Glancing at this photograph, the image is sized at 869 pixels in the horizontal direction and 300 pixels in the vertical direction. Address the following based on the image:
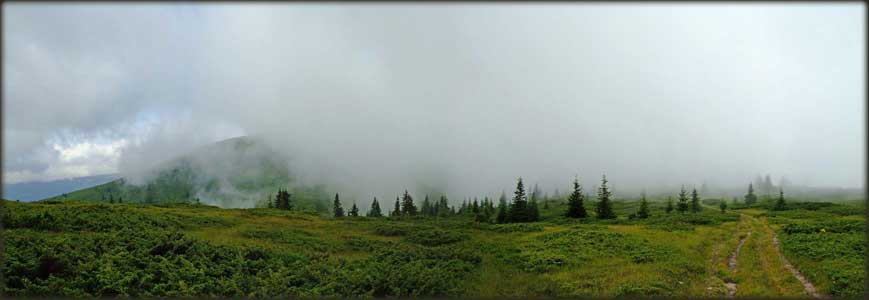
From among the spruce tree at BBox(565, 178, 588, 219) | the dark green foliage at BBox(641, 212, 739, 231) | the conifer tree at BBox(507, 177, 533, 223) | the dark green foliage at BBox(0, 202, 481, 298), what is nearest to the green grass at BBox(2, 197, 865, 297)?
the dark green foliage at BBox(0, 202, 481, 298)

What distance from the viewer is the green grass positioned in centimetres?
1081

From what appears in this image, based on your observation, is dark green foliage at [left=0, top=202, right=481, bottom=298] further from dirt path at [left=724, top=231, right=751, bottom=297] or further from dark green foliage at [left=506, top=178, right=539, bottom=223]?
dark green foliage at [left=506, top=178, right=539, bottom=223]

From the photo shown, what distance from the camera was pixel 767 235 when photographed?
75.0ft

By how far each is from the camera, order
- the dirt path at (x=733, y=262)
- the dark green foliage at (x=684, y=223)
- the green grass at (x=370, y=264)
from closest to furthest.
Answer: the green grass at (x=370, y=264) < the dirt path at (x=733, y=262) < the dark green foliage at (x=684, y=223)

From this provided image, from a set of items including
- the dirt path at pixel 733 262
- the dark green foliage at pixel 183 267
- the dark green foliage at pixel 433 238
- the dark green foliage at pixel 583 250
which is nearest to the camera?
the dark green foliage at pixel 183 267

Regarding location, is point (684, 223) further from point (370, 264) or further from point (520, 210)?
point (370, 264)

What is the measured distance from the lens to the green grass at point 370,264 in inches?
426

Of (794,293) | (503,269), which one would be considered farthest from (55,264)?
(794,293)

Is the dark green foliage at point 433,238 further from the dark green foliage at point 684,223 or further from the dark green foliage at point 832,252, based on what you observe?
the dark green foliage at point 684,223

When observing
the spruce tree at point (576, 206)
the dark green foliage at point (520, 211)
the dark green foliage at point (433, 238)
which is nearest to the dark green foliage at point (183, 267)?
the dark green foliage at point (433, 238)

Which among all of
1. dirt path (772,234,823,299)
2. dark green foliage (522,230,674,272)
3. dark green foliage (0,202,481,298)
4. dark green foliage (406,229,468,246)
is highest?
dark green foliage (0,202,481,298)

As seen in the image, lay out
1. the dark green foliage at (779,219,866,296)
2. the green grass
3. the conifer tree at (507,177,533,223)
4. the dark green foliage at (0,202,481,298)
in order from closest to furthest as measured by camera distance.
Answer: the dark green foliage at (0,202,481,298)
the green grass
the dark green foliage at (779,219,866,296)
the conifer tree at (507,177,533,223)

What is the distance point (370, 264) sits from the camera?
1392cm

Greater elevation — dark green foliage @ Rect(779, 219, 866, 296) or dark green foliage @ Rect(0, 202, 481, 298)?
dark green foliage @ Rect(0, 202, 481, 298)
